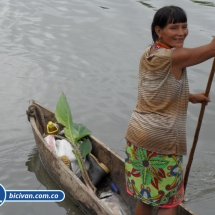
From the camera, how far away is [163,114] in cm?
279

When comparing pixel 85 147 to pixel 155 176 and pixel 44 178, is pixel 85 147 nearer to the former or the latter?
pixel 44 178

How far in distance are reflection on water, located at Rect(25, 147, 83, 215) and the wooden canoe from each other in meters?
0.06

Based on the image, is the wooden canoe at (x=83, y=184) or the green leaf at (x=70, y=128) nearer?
the wooden canoe at (x=83, y=184)

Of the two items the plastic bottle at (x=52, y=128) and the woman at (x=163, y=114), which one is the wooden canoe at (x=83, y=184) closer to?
the plastic bottle at (x=52, y=128)

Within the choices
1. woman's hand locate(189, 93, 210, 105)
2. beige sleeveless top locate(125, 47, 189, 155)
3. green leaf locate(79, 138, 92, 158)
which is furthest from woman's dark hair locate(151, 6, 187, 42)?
green leaf locate(79, 138, 92, 158)

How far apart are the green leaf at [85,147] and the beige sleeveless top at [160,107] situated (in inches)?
58.6

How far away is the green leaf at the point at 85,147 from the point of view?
4320 mm

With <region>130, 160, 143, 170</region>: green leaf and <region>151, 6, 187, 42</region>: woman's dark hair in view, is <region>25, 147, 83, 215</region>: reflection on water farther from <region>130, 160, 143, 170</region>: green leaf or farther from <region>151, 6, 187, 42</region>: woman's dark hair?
<region>151, 6, 187, 42</region>: woman's dark hair

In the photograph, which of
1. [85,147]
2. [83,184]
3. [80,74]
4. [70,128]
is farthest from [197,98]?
[80,74]

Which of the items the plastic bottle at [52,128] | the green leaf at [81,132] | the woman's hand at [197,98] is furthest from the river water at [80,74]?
the woman's hand at [197,98]

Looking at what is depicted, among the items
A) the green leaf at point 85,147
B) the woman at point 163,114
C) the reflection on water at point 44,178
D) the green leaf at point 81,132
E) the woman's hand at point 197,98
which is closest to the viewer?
the woman at point 163,114

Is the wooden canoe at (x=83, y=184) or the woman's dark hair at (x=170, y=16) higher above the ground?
the woman's dark hair at (x=170, y=16)

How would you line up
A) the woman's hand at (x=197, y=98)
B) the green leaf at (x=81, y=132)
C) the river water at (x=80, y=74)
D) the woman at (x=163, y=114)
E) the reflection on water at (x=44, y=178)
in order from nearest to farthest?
the woman at (x=163, y=114) → the woman's hand at (x=197, y=98) → the reflection on water at (x=44, y=178) → the green leaf at (x=81, y=132) → the river water at (x=80, y=74)

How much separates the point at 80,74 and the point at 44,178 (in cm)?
257
